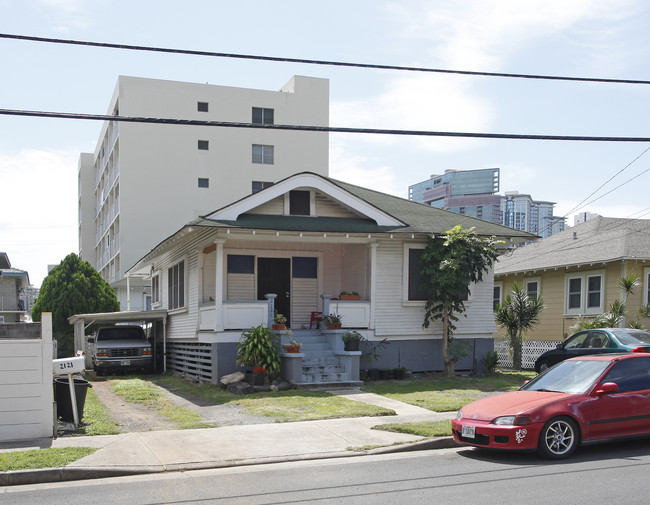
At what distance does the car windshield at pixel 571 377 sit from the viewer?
380 inches

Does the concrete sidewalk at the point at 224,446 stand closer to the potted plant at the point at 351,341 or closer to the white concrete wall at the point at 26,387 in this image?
the white concrete wall at the point at 26,387

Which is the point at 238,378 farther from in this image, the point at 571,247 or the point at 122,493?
the point at 571,247

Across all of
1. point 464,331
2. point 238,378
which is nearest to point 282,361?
point 238,378

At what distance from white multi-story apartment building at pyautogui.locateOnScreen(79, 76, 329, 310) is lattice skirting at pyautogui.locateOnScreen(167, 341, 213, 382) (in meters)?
25.1

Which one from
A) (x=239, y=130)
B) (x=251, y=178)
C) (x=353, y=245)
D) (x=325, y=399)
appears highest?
(x=239, y=130)

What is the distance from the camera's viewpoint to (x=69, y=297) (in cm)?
3142

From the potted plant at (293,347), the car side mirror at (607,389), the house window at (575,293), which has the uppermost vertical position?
the house window at (575,293)

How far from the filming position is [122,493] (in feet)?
25.5

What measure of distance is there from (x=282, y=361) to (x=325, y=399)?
2735mm

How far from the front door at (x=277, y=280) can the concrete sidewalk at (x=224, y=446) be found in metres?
8.77

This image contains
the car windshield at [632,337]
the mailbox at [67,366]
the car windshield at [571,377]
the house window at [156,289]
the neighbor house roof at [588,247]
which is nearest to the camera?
the car windshield at [571,377]

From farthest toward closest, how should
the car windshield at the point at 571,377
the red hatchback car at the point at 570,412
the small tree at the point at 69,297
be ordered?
the small tree at the point at 69,297
the car windshield at the point at 571,377
the red hatchback car at the point at 570,412

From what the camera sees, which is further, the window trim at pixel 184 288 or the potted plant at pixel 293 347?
the window trim at pixel 184 288

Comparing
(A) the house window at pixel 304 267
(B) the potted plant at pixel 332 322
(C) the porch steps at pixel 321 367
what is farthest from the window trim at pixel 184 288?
(B) the potted plant at pixel 332 322
